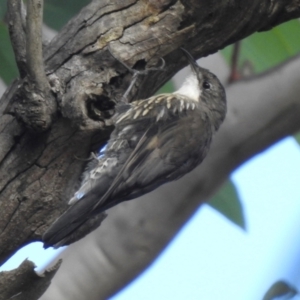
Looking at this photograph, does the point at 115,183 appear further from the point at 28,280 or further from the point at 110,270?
the point at 110,270

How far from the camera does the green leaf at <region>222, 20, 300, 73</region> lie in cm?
339

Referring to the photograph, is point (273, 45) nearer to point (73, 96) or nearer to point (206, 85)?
point (206, 85)

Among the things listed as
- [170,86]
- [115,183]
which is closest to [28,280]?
[115,183]

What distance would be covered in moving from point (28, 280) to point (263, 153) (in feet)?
5.60

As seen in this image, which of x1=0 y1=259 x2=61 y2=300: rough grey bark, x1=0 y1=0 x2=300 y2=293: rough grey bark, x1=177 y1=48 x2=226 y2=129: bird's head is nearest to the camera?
x1=0 y1=259 x2=61 y2=300: rough grey bark

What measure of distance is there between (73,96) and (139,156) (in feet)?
1.48

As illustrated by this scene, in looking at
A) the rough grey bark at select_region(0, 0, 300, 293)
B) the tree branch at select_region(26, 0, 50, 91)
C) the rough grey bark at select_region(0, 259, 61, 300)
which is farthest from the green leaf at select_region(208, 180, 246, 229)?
the tree branch at select_region(26, 0, 50, 91)

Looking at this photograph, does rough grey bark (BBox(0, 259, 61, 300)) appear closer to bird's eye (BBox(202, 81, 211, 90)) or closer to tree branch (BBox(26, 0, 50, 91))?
tree branch (BBox(26, 0, 50, 91))

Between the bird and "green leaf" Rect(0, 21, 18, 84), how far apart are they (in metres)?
0.54

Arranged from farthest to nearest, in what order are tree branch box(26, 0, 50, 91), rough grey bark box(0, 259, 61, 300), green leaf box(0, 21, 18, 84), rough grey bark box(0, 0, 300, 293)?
green leaf box(0, 21, 18, 84), rough grey bark box(0, 0, 300, 293), rough grey bark box(0, 259, 61, 300), tree branch box(26, 0, 50, 91)

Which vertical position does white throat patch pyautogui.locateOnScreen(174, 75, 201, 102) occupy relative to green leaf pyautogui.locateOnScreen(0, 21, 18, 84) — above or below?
below

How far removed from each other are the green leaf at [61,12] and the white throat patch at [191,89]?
0.79 m

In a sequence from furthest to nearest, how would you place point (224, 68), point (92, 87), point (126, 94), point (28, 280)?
1. point (224, 68)
2. point (126, 94)
3. point (92, 87)
4. point (28, 280)

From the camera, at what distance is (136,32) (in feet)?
8.63
